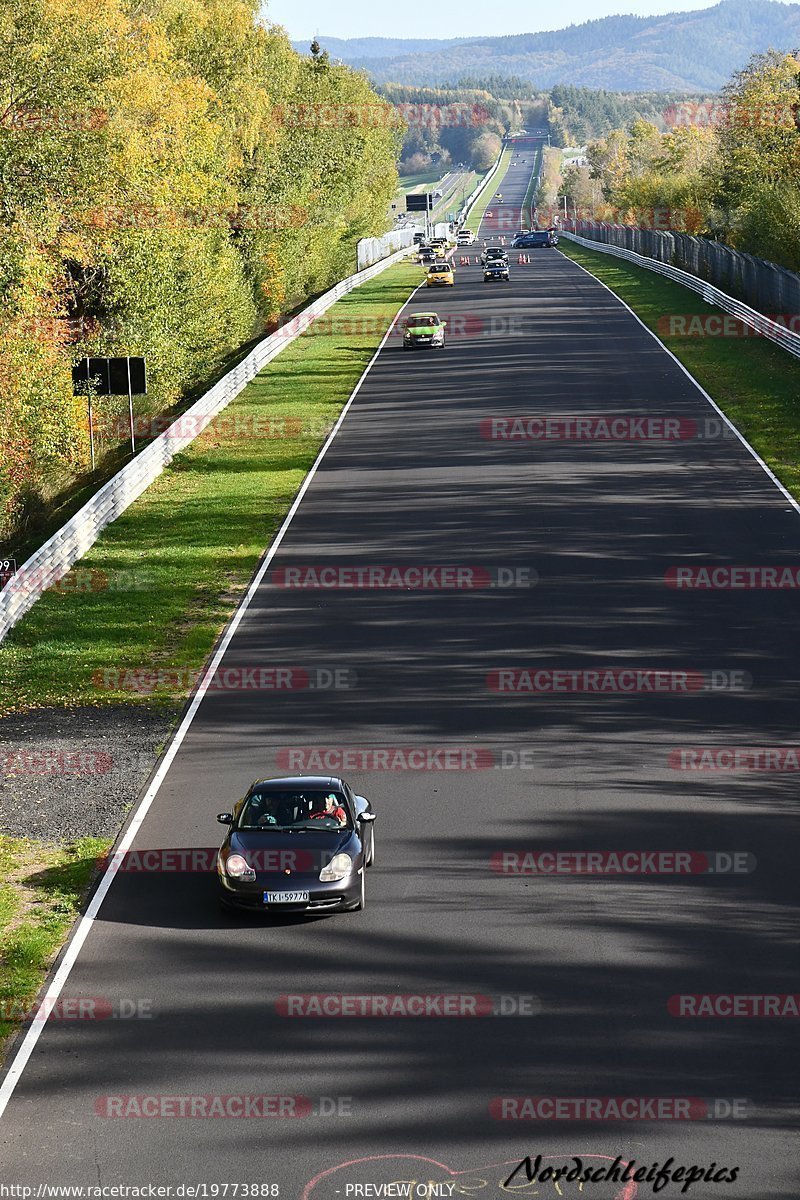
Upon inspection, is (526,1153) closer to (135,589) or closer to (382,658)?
(382,658)

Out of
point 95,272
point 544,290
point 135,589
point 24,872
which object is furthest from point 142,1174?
point 544,290

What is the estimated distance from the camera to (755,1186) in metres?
10.1

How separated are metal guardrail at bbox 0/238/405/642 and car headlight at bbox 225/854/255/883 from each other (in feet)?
39.7

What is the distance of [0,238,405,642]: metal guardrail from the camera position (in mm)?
27344

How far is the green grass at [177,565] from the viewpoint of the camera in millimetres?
24172

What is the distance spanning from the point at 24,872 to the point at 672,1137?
859 cm

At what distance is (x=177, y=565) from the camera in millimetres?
30906

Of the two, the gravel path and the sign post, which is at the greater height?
the sign post

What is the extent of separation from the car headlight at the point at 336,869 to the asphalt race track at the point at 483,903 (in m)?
0.51

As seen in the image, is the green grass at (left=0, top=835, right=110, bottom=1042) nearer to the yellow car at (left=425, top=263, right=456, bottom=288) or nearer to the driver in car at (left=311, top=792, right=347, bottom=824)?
the driver in car at (left=311, top=792, right=347, bottom=824)

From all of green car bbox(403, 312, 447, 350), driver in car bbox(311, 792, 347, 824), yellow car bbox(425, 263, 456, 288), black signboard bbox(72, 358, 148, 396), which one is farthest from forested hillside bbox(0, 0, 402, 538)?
driver in car bbox(311, 792, 347, 824)

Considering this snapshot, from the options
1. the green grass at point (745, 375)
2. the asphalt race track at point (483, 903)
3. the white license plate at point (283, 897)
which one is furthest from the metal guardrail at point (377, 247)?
the white license plate at point (283, 897)

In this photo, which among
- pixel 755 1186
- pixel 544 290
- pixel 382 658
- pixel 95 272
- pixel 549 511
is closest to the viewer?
pixel 755 1186

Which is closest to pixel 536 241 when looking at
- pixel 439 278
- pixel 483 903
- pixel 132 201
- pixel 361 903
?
pixel 439 278
